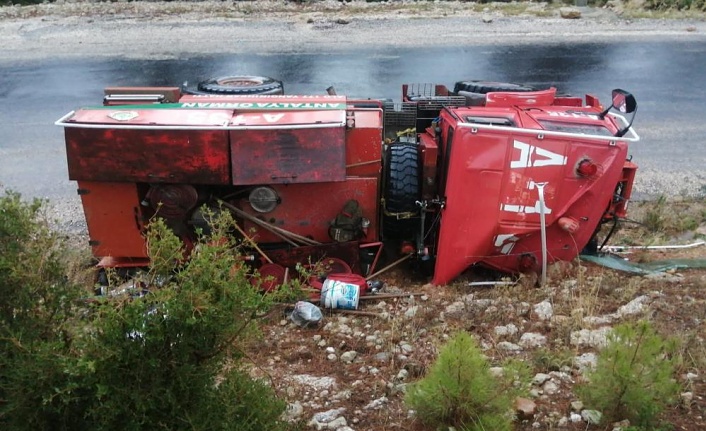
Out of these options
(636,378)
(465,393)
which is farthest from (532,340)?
(465,393)

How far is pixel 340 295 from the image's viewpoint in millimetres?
5707

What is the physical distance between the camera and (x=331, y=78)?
490 inches

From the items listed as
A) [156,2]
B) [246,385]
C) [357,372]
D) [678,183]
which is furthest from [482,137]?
[156,2]

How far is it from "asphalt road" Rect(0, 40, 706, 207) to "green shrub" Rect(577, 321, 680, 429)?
6.17 metres

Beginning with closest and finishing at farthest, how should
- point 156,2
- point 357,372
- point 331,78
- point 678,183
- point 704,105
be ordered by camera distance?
point 357,372 → point 678,183 → point 704,105 → point 331,78 → point 156,2

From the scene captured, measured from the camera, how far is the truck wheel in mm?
5953

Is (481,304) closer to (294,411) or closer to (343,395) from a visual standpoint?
(343,395)

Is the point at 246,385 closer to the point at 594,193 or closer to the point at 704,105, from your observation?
the point at 594,193

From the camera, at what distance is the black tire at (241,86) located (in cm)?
727

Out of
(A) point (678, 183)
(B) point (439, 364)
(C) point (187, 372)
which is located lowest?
(A) point (678, 183)

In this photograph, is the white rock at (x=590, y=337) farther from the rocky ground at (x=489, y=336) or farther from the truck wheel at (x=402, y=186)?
the truck wheel at (x=402, y=186)

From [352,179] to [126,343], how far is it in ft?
11.4

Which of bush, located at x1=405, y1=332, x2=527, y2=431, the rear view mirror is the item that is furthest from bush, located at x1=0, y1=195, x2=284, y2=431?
the rear view mirror

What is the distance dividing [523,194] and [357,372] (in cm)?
220
